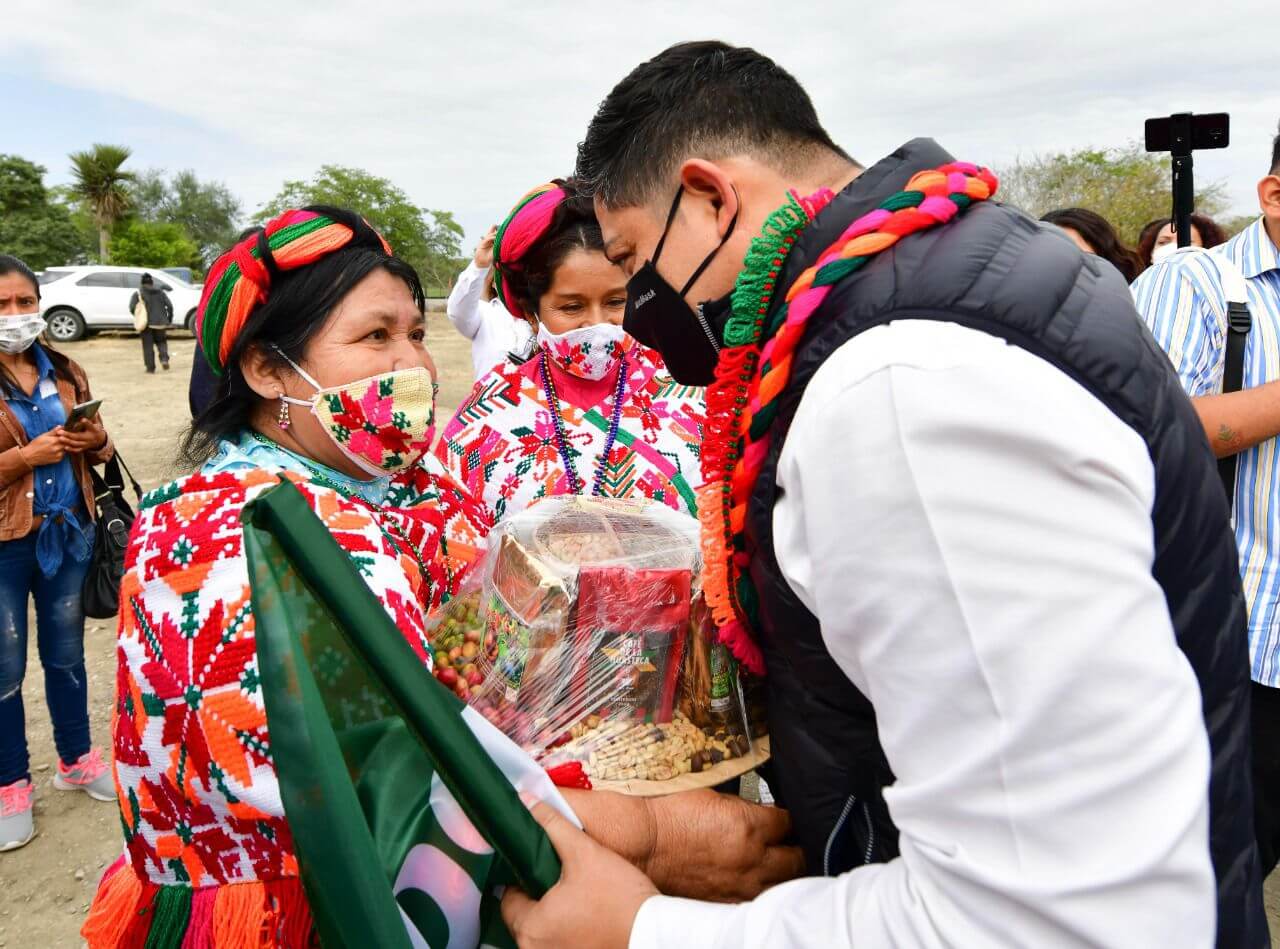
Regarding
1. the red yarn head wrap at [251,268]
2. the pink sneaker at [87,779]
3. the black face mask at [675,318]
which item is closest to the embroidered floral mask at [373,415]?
the red yarn head wrap at [251,268]

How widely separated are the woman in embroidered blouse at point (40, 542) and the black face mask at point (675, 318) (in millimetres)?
3822

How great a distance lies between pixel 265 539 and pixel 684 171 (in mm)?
856

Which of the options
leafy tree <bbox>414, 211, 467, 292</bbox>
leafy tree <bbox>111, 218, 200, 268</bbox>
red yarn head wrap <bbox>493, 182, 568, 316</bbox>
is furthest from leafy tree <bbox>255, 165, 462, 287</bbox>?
red yarn head wrap <bbox>493, 182, 568, 316</bbox>

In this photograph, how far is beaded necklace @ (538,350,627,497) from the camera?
312 centimetres

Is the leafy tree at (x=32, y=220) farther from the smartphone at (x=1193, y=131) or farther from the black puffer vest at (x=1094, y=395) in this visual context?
the black puffer vest at (x=1094, y=395)

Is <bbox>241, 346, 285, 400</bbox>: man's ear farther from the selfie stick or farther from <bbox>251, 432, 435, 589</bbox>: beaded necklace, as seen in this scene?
the selfie stick

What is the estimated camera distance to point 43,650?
4.37 meters

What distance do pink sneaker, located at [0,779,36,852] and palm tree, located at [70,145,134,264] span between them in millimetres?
49337

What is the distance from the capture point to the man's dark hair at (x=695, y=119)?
1.46 m

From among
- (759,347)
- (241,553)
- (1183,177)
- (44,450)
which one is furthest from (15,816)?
(1183,177)

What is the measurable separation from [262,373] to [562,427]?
4.20 feet

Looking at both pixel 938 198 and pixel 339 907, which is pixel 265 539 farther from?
pixel 938 198

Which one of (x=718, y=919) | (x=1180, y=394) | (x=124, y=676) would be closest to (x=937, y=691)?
(x=718, y=919)

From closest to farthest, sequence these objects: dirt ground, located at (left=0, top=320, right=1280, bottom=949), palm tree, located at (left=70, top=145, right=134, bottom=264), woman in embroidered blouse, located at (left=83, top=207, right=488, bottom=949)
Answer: woman in embroidered blouse, located at (left=83, top=207, right=488, bottom=949) → dirt ground, located at (left=0, top=320, right=1280, bottom=949) → palm tree, located at (left=70, top=145, right=134, bottom=264)
